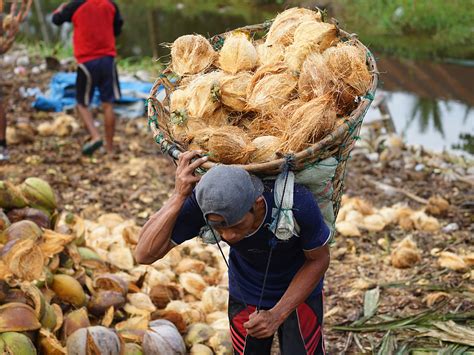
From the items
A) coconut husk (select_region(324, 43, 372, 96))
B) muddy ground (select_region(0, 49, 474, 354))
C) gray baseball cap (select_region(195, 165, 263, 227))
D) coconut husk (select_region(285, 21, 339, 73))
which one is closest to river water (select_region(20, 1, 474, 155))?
muddy ground (select_region(0, 49, 474, 354))

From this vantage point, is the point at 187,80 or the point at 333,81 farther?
the point at 187,80

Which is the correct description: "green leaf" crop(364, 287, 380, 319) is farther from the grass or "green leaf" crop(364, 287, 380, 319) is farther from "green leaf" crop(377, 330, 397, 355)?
the grass

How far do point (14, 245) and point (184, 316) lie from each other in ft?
3.28

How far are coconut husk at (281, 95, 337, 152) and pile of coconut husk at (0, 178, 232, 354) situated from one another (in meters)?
1.31

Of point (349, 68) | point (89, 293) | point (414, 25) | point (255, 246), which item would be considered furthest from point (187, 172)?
point (414, 25)

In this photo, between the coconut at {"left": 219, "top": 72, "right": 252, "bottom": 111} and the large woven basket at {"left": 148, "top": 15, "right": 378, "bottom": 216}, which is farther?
the coconut at {"left": 219, "top": 72, "right": 252, "bottom": 111}

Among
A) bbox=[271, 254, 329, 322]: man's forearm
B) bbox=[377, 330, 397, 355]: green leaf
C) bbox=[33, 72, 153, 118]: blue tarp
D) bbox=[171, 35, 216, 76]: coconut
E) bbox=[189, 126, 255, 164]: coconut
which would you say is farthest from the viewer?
bbox=[33, 72, 153, 118]: blue tarp

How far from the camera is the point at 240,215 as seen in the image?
2.26 meters

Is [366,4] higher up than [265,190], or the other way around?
[265,190]

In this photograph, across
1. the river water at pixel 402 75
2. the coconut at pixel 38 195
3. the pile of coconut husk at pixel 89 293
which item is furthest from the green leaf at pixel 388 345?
the river water at pixel 402 75

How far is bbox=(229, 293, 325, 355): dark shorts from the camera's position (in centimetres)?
281

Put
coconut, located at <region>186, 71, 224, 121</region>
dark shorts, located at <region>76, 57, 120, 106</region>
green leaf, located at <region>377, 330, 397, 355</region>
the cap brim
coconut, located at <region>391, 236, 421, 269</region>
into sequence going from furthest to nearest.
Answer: dark shorts, located at <region>76, 57, 120, 106</region> → coconut, located at <region>391, 236, 421, 269</region> → green leaf, located at <region>377, 330, 397, 355</region> → coconut, located at <region>186, 71, 224, 121</region> → the cap brim

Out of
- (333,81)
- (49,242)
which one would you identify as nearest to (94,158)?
(49,242)

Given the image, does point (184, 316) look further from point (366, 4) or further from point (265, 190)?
point (366, 4)
